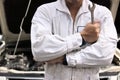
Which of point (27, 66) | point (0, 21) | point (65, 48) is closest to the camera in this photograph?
point (65, 48)

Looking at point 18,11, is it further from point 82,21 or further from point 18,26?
point 82,21

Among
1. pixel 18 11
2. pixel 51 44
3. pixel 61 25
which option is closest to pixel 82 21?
pixel 61 25

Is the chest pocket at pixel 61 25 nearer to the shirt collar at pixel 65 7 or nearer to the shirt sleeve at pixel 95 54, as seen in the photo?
the shirt collar at pixel 65 7

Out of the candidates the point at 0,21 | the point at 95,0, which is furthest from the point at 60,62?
the point at 0,21

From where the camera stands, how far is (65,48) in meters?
2.05

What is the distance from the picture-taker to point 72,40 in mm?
2066

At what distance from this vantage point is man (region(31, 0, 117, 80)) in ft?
6.77

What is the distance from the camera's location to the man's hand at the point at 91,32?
2.02 meters

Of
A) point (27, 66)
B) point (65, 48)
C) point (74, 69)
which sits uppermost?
point (65, 48)

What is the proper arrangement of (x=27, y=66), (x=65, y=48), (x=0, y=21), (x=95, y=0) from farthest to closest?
(x=0, y=21) < (x=95, y=0) < (x=27, y=66) < (x=65, y=48)

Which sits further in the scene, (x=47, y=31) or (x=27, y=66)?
(x=27, y=66)

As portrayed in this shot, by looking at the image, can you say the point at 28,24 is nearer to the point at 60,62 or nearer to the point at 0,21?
the point at 0,21

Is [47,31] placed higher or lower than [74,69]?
higher

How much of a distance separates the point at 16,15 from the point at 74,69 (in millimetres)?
1788
